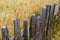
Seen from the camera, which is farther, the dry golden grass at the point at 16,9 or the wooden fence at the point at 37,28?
the dry golden grass at the point at 16,9

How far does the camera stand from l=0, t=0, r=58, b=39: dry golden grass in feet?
11.0

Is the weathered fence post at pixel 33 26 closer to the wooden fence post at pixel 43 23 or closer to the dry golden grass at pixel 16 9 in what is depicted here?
the wooden fence post at pixel 43 23

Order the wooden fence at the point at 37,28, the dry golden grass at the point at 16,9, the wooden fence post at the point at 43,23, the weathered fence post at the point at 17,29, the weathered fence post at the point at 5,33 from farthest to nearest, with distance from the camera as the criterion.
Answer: the dry golden grass at the point at 16,9
the wooden fence post at the point at 43,23
the wooden fence at the point at 37,28
the weathered fence post at the point at 17,29
the weathered fence post at the point at 5,33

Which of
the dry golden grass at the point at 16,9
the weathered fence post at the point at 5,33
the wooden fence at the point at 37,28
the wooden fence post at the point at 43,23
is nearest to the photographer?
the weathered fence post at the point at 5,33

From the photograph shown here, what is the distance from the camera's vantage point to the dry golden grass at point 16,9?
11.0 ft

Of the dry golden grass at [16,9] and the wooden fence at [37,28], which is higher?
the dry golden grass at [16,9]

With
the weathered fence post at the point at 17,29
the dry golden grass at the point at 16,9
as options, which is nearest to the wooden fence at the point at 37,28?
the weathered fence post at the point at 17,29

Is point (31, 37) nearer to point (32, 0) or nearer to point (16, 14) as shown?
point (16, 14)

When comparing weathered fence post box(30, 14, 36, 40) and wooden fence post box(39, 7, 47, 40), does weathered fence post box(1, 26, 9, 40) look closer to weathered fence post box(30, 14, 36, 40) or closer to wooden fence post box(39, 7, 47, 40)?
weathered fence post box(30, 14, 36, 40)

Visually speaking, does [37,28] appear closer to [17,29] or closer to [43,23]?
[43,23]

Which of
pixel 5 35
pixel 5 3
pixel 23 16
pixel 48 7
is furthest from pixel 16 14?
pixel 5 35

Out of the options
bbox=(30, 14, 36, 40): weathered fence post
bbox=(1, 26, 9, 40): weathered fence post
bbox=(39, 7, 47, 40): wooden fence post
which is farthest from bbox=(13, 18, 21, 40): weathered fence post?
bbox=(39, 7, 47, 40): wooden fence post

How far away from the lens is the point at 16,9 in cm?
364

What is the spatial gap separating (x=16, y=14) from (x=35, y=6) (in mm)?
521
